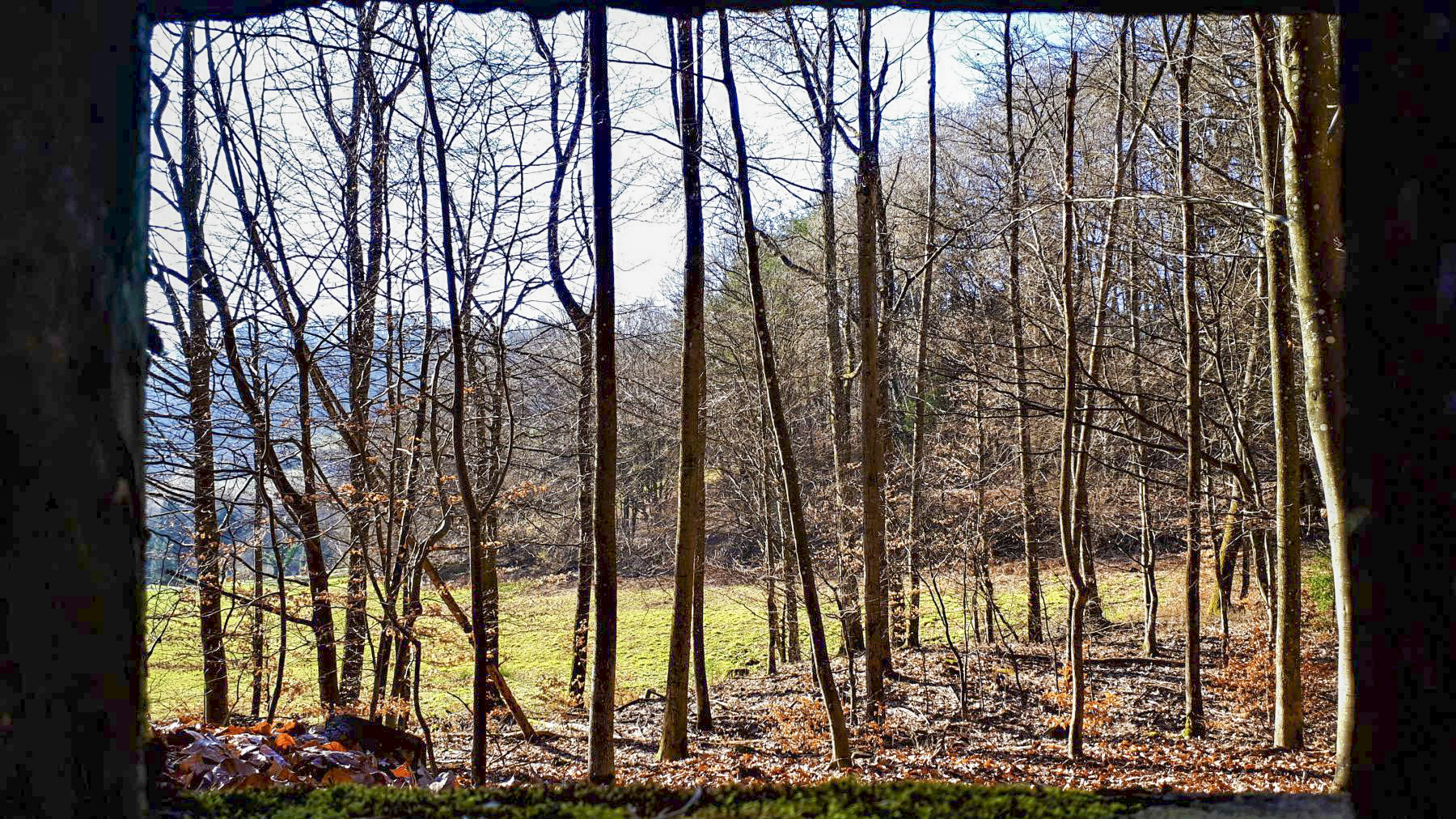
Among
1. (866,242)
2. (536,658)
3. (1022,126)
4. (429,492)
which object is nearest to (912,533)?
(866,242)

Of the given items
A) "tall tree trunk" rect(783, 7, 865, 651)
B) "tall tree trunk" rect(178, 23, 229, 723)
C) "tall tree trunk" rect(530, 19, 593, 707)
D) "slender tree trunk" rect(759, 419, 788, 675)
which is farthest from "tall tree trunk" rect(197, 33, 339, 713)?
"slender tree trunk" rect(759, 419, 788, 675)

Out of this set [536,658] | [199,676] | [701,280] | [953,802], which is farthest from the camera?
[536,658]

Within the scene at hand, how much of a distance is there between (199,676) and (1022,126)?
20.2 meters

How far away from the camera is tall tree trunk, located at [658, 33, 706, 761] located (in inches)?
368

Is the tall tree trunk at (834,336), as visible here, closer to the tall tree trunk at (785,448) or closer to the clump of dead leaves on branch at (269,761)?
the tall tree trunk at (785,448)

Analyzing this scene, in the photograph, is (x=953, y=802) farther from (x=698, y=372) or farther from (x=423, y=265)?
(x=423, y=265)

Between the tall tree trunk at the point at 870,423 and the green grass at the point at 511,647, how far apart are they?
150 inches

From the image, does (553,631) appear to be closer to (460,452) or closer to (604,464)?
(460,452)

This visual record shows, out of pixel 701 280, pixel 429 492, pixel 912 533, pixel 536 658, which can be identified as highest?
pixel 701 280

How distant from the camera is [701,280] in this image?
963 centimetres

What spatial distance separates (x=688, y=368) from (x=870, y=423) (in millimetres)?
4334

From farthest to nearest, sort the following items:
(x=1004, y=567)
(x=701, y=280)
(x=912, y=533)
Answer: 1. (x=1004, y=567)
2. (x=912, y=533)
3. (x=701, y=280)

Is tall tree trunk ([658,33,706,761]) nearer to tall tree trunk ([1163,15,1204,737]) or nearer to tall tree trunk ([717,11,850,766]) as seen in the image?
tall tree trunk ([717,11,850,766])

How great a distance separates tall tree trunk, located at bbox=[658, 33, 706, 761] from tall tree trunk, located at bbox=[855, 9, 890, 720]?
130 inches
